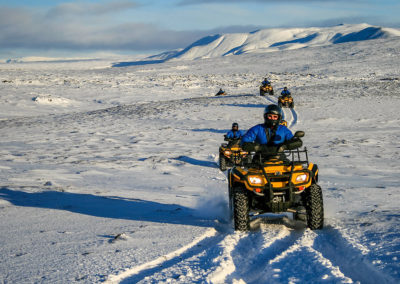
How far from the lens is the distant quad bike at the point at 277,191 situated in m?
5.66

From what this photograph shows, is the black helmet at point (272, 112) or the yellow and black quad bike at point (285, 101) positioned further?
the yellow and black quad bike at point (285, 101)

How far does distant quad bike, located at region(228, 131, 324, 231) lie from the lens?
566cm

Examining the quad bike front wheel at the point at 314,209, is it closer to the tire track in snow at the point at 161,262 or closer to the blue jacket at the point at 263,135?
the blue jacket at the point at 263,135

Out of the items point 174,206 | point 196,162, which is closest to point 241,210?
point 174,206

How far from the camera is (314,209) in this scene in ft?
18.8

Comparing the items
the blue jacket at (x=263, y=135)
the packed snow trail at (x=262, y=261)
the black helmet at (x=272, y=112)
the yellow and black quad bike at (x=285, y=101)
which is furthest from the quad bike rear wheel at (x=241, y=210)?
the yellow and black quad bike at (x=285, y=101)

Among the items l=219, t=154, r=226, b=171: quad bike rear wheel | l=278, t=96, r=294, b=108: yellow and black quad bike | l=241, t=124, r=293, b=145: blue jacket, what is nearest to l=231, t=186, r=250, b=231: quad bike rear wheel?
l=241, t=124, r=293, b=145: blue jacket

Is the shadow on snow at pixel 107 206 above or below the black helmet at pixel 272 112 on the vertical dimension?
below

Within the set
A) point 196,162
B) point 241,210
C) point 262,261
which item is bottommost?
point 196,162

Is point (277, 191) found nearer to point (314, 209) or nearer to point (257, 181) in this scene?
point (257, 181)

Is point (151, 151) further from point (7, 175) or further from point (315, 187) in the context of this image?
point (315, 187)

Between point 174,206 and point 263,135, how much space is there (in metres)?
2.32

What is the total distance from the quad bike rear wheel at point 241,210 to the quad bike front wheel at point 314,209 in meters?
0.78

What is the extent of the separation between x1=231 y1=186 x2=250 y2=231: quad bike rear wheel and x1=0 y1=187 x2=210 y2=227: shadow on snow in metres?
0.68
